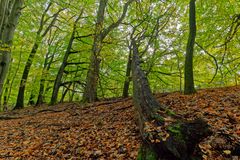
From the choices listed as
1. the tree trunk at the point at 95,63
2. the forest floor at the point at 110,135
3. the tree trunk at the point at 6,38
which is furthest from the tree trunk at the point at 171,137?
the tree trunk at the point at 95,63

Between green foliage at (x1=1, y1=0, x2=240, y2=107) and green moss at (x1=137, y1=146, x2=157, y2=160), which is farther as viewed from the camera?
green foliage at (x1=1, y1=0, x2=240, y2=107)

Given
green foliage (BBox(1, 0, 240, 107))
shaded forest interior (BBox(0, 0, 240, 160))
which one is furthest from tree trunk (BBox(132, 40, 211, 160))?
green foliage (BBox(1, 0, 240, 107))

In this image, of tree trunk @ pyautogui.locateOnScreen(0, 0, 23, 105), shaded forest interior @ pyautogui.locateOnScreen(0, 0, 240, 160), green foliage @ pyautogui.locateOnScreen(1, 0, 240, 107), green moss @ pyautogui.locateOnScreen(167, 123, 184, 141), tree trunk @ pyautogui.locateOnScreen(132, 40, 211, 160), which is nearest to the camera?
tree trunk @ pyautogui.locateOnScreen(132, 40, 211, 160)

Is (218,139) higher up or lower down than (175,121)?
lower down

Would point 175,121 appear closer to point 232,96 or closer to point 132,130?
point 132,130

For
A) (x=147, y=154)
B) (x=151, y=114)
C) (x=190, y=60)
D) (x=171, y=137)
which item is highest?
(x=190, y=60)

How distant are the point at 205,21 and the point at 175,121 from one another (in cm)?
694

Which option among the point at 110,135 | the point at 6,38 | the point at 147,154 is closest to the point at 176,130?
the point at 147,154

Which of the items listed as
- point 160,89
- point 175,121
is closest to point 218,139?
point 175,121

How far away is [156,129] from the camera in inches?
141

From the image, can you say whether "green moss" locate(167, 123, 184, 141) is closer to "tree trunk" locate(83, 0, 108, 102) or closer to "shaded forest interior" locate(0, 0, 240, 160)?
"shaded forest interior" locate(0, 0, 240, 160)

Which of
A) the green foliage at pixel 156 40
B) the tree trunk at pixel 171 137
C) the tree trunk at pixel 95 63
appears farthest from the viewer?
the tree trunk at pixel 95 63

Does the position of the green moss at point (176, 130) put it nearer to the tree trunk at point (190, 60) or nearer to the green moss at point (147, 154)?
the green moss at point (147, 154)

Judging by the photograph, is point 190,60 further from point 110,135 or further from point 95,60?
point 95,60
